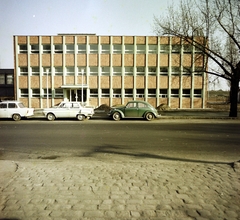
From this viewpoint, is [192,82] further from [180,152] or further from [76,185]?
[76,185]

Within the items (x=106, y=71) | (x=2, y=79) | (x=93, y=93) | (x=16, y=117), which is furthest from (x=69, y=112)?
(x=2, y=79)

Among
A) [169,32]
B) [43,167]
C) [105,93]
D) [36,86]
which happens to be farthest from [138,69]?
[43,167]

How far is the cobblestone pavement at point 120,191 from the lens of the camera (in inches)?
121

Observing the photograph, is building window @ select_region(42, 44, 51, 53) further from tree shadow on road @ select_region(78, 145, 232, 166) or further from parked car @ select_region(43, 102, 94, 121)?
tree shadow on road @ select_region(78, 145, 232, 166)

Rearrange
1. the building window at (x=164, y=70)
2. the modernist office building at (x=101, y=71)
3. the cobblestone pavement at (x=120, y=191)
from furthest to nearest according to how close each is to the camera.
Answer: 1. the building window at (x=164, y=70)
2. the modernist office building at (x=101, y=71)
3. the cobblestone pavement at (x=120, y=191)

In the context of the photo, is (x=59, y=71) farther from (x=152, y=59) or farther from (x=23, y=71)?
(x=152, y=59)

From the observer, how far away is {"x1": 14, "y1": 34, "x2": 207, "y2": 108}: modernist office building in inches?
1202

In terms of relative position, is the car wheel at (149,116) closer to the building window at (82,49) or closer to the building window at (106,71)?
the building window at (106,71)

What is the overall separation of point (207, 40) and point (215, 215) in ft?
59.9

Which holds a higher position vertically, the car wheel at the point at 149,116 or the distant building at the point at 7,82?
the distant building at the point at 7,82

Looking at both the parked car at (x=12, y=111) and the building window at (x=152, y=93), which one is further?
the building window at (x=152, y=93)

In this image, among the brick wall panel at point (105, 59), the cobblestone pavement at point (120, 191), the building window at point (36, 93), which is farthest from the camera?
the building window at point (36, 93)

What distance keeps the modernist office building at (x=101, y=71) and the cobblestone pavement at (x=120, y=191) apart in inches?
1021

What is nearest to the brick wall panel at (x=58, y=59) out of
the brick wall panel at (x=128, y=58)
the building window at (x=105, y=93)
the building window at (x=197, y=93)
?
the building window at (x=105, y=93)
